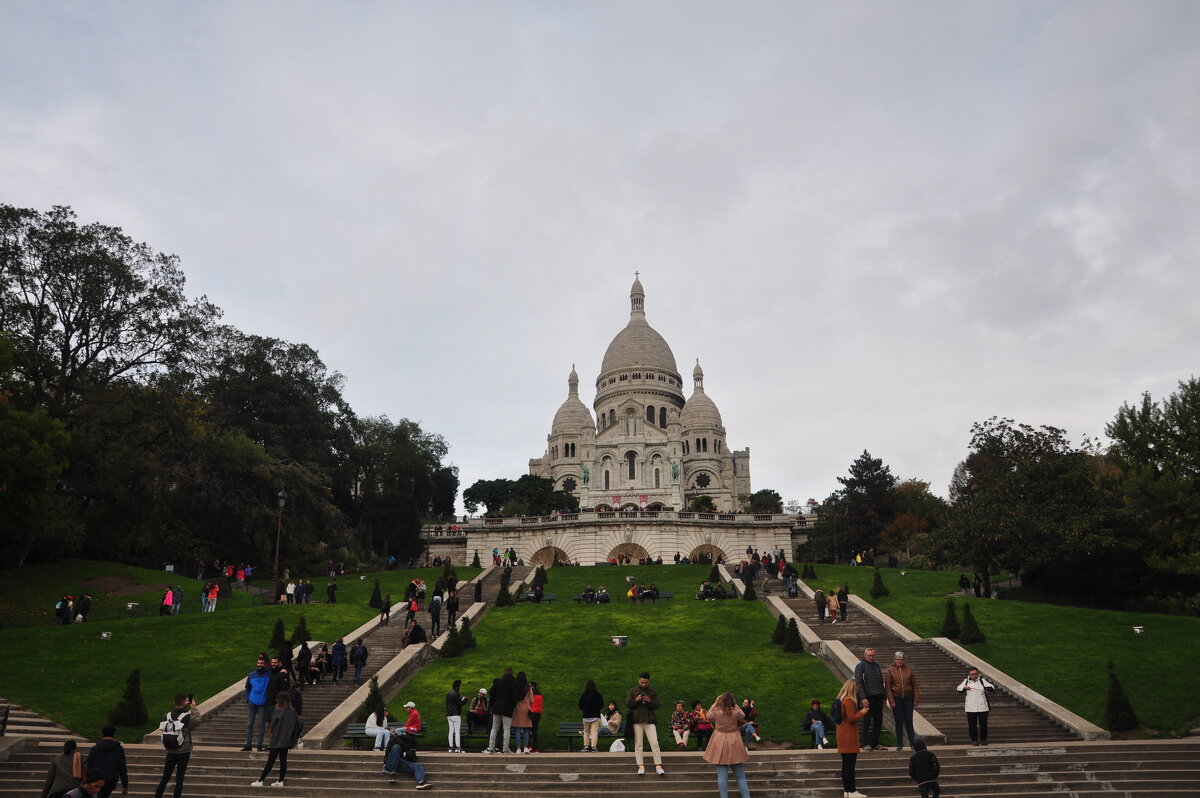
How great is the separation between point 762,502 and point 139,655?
229 feet

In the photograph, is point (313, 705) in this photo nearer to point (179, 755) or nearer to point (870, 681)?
point (179, 755)

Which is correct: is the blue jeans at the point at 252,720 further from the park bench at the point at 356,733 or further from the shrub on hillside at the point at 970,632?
the shrub on hillside at the point at 970,632

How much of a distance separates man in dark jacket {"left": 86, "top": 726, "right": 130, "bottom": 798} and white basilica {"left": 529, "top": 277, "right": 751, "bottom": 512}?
68870 millimetres

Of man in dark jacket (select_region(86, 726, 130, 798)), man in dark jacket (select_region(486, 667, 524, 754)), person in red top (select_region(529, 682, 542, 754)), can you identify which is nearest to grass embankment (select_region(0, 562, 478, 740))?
man in dark jacket (select_region(86, 726, 130, 798))

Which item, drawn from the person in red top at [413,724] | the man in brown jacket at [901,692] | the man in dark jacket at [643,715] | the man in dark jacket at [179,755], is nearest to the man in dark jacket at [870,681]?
the man in brown jacket at [901,692]

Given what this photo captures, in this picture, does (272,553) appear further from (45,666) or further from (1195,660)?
(1195,660)

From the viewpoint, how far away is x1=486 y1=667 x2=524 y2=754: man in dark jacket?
51.1 ft

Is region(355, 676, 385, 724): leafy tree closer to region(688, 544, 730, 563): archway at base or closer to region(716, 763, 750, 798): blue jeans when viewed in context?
region(716, 763, 750, 798): blue jeans

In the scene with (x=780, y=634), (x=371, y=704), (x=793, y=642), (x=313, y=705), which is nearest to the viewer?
(x=371, y=704)

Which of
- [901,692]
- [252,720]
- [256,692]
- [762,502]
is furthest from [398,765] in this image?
[762,502]

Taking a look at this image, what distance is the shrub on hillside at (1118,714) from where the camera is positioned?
16.7 metres

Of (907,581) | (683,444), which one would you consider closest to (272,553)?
(907,581)

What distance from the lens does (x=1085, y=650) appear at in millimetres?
23500

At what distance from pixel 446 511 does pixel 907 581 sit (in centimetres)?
5351
